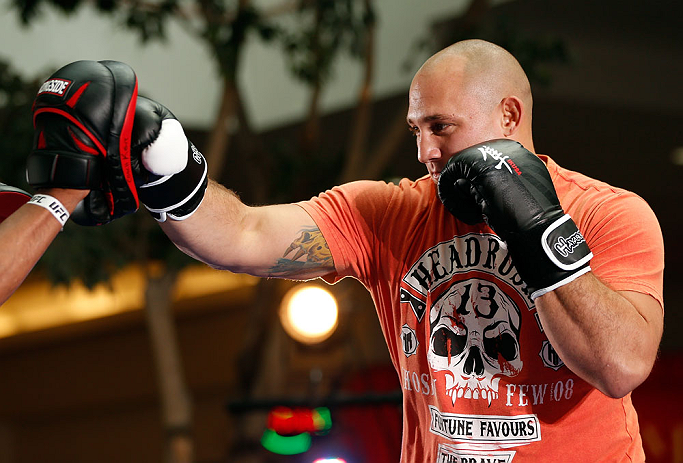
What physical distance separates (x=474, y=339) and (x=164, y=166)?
2.43ft

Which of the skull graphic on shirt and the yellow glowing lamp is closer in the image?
the skull graphic on shirt

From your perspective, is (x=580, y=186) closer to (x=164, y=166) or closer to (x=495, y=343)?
(x=495, y=343)

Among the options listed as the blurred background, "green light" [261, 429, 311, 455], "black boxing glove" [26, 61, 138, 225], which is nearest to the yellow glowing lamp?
the blurred background

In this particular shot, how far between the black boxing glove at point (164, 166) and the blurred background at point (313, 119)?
1203mm

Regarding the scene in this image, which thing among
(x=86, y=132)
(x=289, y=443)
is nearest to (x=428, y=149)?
(x=86, y=132)

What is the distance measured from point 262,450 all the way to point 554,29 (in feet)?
10.4

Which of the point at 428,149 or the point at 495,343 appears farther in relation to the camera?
the point at 428,149

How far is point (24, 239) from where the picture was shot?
4.88 ft

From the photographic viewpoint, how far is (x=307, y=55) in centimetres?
456

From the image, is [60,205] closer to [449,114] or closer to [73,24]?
[449,114]

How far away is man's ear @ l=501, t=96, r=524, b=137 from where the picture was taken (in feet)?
6.32

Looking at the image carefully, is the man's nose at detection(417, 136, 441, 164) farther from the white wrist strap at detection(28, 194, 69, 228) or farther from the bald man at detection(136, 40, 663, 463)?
A: the white wrist strap at detection(28, 194, 69, 228)

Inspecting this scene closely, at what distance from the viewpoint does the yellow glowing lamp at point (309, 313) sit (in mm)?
4172

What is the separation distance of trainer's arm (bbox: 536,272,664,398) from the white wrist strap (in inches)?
36.2
